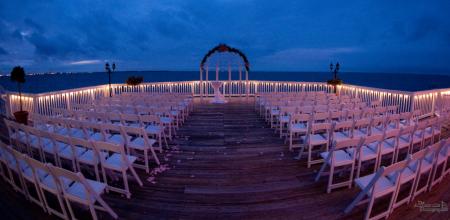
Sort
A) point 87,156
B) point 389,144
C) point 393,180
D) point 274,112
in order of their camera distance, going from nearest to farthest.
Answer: point 393,180 → point 87,156 → point 389,144 → point 274,112

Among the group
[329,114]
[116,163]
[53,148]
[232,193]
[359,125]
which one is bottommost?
[232,193]

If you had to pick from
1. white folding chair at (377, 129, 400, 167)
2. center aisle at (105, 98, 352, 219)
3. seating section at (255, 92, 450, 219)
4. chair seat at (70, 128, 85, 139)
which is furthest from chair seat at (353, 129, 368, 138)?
chair seat at (70, 128, 85, 139)

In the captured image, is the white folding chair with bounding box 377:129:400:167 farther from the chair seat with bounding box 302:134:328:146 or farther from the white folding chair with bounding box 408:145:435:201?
the chair seat with bounding box 302:134:328:146

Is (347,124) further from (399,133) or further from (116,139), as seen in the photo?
(116,139)

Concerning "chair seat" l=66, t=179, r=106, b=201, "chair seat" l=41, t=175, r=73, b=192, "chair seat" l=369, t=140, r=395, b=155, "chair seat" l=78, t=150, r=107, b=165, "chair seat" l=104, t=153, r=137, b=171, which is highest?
"chair seat" l=369, t=140, r=395, b=155

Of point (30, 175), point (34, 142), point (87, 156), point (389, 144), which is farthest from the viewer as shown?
point (34, 142)

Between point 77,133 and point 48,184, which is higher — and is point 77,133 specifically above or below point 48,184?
above

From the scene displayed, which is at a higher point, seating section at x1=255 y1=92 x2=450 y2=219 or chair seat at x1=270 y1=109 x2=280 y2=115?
chair seat at x1=270 y1=109 x2=280 y2=115

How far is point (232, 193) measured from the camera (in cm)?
337

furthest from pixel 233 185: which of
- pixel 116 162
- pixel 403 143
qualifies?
pixel 403 143

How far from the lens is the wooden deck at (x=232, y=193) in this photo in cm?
289

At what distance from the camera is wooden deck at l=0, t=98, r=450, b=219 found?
2893 millimetres

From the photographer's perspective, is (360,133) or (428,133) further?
(360,133)

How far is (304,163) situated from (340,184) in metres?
1.01
